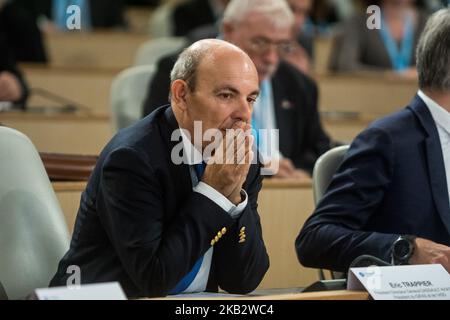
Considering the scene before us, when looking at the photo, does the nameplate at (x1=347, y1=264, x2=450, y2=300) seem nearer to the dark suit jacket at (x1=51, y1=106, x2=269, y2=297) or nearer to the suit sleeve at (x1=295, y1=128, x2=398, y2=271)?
the dark suit jacket at (x1=51, y1=106, x2=269, y2=297)

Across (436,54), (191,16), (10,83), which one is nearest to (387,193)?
(436,54)

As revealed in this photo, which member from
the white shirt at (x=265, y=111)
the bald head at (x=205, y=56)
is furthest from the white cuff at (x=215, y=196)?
the white shirt at (x=265, y=111)

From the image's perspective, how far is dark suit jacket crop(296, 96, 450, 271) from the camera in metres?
2.47

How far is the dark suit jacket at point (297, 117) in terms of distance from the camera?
394 cm

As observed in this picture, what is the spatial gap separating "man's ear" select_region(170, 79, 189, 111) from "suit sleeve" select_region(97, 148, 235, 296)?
6.8 inches

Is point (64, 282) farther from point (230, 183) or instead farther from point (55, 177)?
point (55, 177)

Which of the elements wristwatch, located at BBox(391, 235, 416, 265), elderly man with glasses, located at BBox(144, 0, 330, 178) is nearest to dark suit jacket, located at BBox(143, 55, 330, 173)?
elderly man with glasses, located at BBox(144, 0, 330, 178)

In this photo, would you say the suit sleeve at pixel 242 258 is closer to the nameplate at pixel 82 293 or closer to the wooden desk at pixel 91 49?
the nameplate at pixel 82 293

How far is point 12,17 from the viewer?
223 inches

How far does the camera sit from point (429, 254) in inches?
87.8

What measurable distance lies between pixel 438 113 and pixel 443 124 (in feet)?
0.10

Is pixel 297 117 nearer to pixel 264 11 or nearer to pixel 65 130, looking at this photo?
pixel 264 11

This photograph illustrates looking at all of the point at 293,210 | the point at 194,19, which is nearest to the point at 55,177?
the point at 293,210
